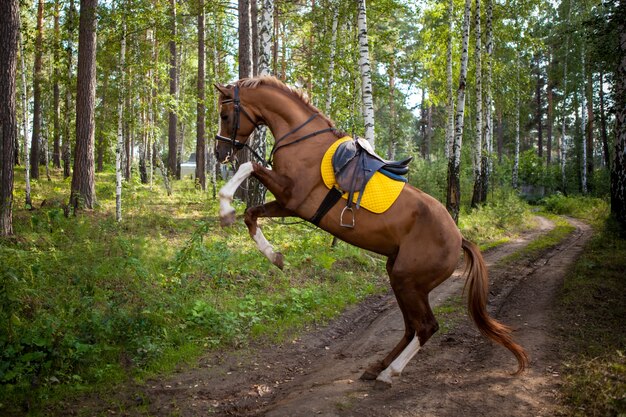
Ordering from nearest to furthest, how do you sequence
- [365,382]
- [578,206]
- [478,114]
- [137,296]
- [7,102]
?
1. [365,382]
2. [137,296]
3. [7,102]
4. [478,114]
5. [578,206]

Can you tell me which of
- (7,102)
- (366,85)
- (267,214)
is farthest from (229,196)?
(366,85)

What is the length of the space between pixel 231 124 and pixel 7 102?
21.3ft

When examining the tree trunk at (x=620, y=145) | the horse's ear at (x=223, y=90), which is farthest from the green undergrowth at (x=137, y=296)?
the tree trunk at (x=620, y=145)

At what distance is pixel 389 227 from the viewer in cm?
572

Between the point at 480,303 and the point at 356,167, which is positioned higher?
the point at 356,167

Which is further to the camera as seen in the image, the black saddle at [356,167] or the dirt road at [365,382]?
the black saddle at [356,167]

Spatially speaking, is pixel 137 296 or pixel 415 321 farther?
pixel 137 296

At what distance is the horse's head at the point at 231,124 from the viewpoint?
6125 mm

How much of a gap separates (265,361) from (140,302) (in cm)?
217

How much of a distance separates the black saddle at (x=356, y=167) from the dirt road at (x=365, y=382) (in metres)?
2.30

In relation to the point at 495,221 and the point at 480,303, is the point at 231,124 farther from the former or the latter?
the point at 495,221

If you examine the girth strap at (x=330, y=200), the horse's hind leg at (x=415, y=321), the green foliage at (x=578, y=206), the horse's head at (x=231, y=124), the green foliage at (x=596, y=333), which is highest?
the horse's head at (x=231, y=124)

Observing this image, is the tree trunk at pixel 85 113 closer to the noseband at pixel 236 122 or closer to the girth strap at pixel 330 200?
the noseband at pixel 236 122

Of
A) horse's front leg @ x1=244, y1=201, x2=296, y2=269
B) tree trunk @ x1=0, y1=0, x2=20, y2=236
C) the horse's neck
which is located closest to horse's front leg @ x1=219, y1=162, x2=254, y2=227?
horse's front leg @ x1=244, y1=201, x2=296, y2=269
